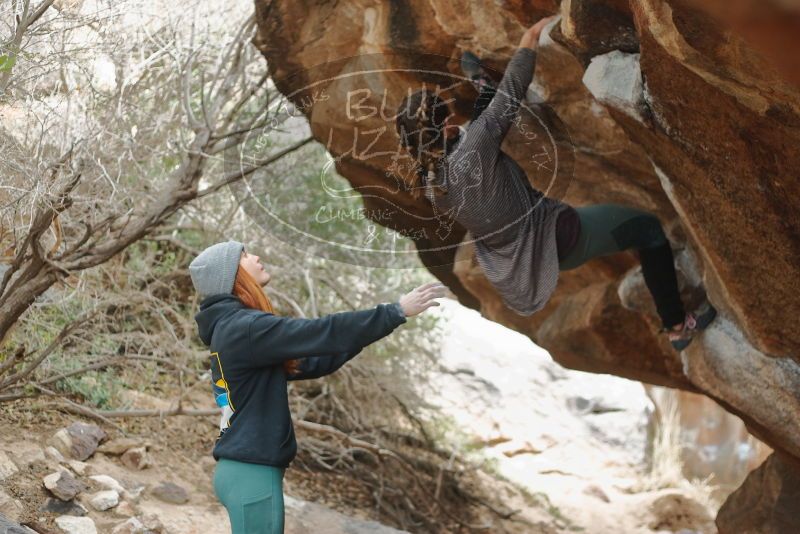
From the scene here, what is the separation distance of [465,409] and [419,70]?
275 inches

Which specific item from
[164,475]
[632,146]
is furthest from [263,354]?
[164,475]

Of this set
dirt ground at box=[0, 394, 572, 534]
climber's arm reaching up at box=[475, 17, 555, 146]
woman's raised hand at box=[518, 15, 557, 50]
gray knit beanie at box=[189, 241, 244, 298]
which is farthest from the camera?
dirt ground at box=[0, 394, 572, 534]

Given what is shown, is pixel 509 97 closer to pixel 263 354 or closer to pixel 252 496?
pixel 263 354

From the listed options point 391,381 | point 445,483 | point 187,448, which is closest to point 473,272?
point 391,381

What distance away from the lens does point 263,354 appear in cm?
302

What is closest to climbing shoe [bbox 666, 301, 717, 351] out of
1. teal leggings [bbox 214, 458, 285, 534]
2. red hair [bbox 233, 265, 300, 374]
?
red hair [bbox 233, 265, 300, 374]

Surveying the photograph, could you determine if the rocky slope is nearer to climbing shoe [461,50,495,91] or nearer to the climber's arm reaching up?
climbing shoe [461,50,495,91]

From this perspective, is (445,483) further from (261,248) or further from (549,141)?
(549,141)

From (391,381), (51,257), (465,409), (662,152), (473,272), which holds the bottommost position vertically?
(465,409)

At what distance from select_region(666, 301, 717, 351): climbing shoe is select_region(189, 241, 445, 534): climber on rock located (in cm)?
174

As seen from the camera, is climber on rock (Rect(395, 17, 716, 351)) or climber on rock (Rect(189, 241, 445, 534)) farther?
climber on rock (Rect(395, 17, 716, 351))

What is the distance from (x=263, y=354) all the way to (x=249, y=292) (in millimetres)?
318

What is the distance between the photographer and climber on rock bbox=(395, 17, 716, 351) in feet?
11.4

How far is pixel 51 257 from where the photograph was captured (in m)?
4.67
